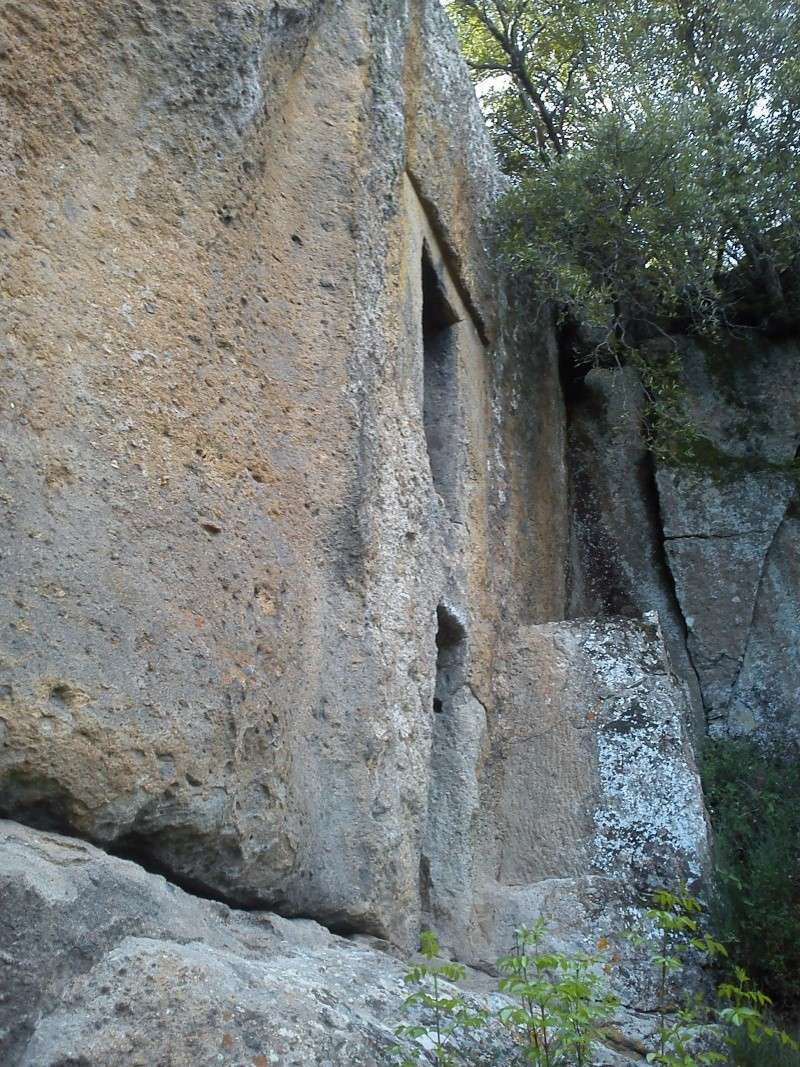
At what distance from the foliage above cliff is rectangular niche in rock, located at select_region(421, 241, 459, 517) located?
640 mm

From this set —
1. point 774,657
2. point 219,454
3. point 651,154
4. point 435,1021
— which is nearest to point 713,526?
point 774,657

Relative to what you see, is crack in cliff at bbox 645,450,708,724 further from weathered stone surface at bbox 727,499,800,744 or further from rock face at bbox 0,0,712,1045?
rock face at bbox 0,0,712,1045

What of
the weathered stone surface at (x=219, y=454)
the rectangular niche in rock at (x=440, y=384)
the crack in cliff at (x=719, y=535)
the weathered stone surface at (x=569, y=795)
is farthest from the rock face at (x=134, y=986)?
the crack in cliff at (x=719, y=535)

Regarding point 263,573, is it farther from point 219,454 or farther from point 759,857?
point 759,857

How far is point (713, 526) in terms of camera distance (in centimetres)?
682

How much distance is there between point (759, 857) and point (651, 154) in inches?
129

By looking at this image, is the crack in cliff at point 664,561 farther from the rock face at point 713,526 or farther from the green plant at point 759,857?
the green plant at point 759,857

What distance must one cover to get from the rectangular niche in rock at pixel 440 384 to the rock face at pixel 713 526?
1574 mm

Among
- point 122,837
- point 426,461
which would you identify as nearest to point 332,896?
point 122,837

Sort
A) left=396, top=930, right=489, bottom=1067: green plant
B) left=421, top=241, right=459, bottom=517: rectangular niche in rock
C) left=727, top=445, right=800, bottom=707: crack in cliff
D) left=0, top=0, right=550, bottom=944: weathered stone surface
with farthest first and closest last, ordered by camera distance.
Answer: left=727, top=445, right=800, bottom=707: crack in cliff
left=421, top=241, right=459, bottom=517: rectangular niche in rock
left=0, top=0, right=550, bottom=944: weathered stone surface
left=396, top=930, right=489, bottom=1067: green plant

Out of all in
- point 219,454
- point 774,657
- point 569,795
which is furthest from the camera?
point 774,657

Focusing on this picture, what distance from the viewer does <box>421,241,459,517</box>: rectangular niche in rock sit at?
5410mm

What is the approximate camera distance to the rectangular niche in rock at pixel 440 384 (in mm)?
5410

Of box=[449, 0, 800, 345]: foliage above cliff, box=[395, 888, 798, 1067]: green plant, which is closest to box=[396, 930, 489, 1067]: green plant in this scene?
box=[395, 888, 798, 1067]: green plant
